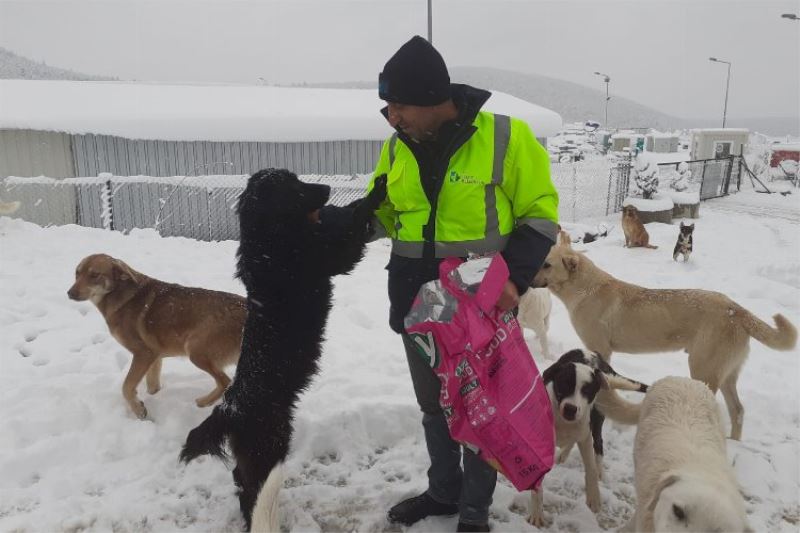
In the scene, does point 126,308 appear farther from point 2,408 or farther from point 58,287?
point 58,287

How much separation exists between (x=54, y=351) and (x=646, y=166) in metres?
14.7

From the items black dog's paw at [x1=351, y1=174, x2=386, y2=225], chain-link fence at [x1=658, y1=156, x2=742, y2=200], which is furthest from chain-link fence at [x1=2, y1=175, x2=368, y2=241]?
chain-link fence at [x1=658, y1=156, x2=742, y2=200]

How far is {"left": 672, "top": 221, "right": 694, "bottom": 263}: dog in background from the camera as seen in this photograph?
9002mm

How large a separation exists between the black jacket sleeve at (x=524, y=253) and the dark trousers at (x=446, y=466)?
64cm

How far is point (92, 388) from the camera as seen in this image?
3812mm

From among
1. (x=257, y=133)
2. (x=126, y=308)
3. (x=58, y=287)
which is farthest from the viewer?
(x=257, y=133)

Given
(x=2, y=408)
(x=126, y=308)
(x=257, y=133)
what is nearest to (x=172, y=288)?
(x=126, y=308)

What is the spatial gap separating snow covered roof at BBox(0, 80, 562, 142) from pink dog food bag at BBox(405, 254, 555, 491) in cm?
956

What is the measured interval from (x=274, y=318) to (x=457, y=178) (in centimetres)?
121

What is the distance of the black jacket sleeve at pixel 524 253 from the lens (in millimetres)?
2160

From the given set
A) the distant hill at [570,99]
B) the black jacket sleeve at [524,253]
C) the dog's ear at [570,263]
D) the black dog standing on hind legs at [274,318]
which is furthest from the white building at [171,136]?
the distant hill at [570,99]

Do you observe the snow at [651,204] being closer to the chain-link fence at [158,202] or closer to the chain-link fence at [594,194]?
the chain-link fence at [594,194]

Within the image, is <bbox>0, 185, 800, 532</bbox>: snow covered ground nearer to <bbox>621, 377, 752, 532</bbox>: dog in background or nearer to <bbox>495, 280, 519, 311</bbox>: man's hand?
<bbox>621, 377, 752, 532</bbox>: dog in background

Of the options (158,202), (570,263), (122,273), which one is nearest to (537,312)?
(570,263)
